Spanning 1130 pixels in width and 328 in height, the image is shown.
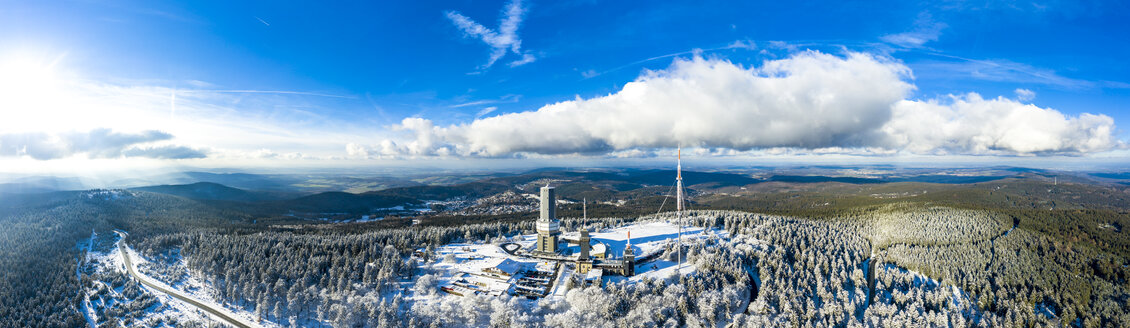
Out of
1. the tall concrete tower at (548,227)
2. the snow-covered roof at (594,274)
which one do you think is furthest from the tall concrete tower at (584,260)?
the tall concrete tower at (548,227)

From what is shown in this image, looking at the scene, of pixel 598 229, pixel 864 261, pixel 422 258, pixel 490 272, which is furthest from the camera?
pixel 598 229

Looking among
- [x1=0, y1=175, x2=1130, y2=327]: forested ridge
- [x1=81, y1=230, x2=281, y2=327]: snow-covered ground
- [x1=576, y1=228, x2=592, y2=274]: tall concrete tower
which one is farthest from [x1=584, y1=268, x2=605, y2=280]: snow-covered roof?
[x1=81, y1=230, x2=281, y2=327]: snow-covered ground

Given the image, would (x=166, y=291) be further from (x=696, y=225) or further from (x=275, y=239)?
(x=696, y=225)

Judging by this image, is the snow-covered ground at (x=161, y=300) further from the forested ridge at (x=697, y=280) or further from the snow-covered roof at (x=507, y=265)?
the snow-covered roof at (x=507, y=265)

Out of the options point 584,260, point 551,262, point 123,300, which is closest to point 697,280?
point 584,260

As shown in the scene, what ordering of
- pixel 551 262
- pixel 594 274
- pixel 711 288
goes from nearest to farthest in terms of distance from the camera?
1. pixel 711 288
2. pixel 594 274
3. pixel 551 262

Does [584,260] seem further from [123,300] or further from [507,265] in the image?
[123,300]

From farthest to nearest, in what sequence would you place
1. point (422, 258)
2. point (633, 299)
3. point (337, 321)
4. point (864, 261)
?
point (864, 261)
point (422, 258)
point (633, 299)
point (337, 321)

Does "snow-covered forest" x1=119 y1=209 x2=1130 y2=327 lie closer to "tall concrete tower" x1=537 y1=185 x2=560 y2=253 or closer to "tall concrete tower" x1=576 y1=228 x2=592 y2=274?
"tall concrete tower" x1=576 y1=228 x2=592 y2=274

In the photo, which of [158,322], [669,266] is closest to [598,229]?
[669,266]
